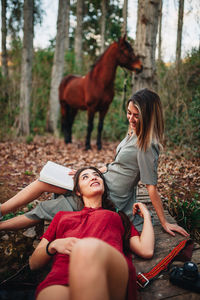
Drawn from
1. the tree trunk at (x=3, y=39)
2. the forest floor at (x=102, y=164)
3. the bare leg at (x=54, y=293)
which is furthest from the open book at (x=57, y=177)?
the tree trunk at (x=3, y=39)

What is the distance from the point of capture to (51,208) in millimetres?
2338

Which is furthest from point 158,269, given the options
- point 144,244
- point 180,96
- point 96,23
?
point 96,23

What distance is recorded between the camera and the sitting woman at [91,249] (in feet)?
4.03

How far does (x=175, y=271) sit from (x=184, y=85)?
250 inches

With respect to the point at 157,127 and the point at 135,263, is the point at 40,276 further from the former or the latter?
the point at 157,127

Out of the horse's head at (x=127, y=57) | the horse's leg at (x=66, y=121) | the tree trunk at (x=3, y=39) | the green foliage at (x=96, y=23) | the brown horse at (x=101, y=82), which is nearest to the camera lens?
the horse's head at (x=127, y=57)

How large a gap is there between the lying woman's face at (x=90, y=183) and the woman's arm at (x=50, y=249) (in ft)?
1.60

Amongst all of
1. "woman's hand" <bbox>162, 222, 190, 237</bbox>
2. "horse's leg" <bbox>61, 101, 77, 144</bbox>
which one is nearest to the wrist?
"woman's hand" <bbox>162, 222, 190, 237</bbox>

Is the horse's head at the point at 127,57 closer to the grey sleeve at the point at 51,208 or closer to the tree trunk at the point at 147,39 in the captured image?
the tree trunk at the point at 147,39

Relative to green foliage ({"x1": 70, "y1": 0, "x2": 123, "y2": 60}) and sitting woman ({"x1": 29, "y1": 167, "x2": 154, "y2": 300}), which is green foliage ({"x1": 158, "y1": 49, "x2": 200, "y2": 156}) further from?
green foliage ({"x1": 70, "y1": 0, "x2": 123, "y2": 60})

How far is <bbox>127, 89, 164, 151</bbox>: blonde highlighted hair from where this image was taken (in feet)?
7.06

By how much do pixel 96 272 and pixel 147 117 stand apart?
1.40 meters

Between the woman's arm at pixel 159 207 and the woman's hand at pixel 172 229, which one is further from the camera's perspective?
the woman's hand at pixel 172 229

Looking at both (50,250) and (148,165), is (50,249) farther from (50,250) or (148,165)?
(148,165)
